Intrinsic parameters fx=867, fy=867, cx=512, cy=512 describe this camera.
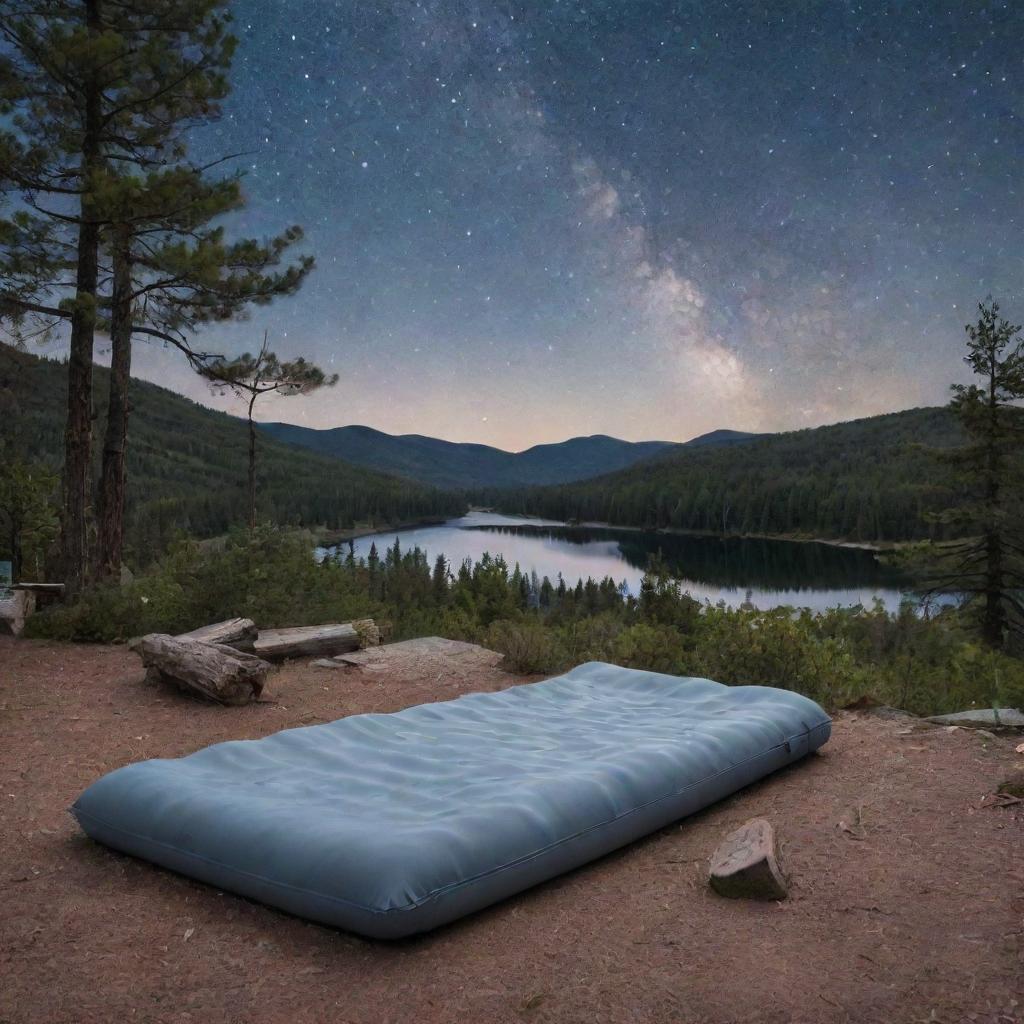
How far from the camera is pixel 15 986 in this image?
8.57 feet

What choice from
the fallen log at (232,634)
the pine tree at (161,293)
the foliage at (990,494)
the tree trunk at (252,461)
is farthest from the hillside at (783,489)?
the fallen log at (232,634)

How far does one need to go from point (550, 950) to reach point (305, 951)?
32.0 inches

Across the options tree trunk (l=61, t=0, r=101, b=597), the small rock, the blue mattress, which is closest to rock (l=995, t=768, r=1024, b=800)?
the blue mattress

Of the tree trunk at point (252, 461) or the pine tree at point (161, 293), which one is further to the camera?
the tree trunk at point (252, 461)

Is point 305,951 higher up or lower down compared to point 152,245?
lower down

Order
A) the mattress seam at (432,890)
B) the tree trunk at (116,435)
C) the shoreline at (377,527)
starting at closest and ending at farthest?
1. the mattress seam at (432,890)
2. the tree trunk at (116,435)
3. the shoreline at (377,527)

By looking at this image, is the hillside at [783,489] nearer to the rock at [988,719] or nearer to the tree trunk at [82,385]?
the rock at [988,719]

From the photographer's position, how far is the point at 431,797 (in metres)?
3.59

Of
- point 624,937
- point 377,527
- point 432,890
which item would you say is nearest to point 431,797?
point 432,890

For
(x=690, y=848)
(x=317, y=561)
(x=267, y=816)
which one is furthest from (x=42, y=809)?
(x=317, y=561)

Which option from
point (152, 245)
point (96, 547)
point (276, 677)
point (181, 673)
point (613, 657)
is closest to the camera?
point (181, 673)

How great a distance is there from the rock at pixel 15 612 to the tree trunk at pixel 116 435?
1.87 m

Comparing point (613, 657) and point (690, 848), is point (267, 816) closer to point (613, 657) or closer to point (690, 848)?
point (690, 848)

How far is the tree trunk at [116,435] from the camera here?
1162 centimetres
